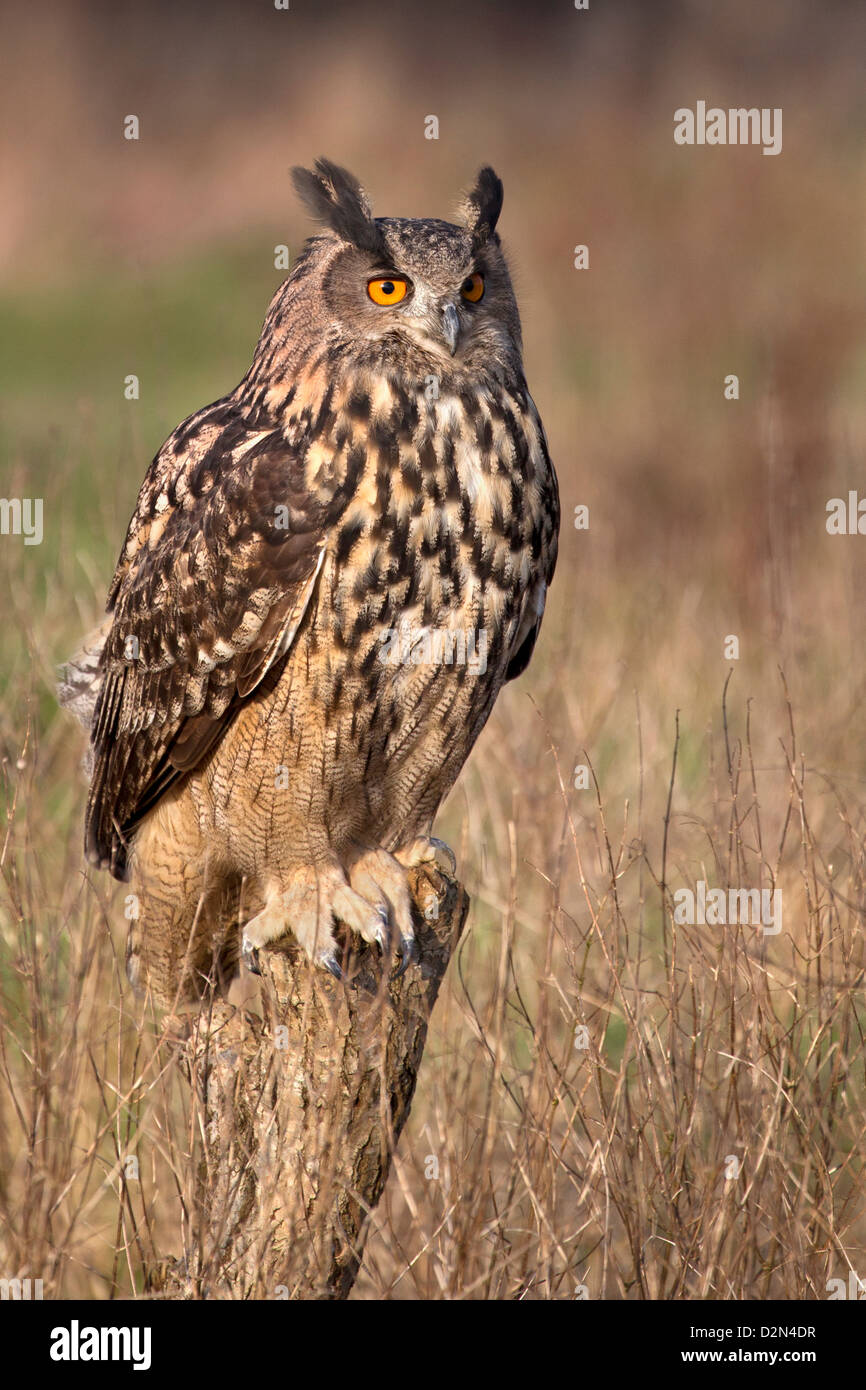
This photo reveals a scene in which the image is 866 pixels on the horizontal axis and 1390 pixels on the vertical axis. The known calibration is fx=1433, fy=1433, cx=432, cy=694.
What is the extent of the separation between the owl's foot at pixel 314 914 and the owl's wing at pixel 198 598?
0.31m

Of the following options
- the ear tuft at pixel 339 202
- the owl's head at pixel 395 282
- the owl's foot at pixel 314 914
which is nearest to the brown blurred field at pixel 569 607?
the owl's foot at pixel 314 914

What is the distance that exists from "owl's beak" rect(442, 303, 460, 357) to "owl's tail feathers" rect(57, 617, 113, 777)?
1.32m

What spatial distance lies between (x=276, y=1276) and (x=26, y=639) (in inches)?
61.4

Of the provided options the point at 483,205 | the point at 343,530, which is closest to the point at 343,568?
the point at 343,530

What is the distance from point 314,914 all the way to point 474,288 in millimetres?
1185

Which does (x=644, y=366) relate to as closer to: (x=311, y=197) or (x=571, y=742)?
(x=571, y=742)

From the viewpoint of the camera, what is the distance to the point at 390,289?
99.7 inches

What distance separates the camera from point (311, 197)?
2.63 metres

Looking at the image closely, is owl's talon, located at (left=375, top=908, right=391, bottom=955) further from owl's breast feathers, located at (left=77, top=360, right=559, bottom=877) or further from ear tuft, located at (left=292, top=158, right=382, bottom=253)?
ear tuft, located at (left=292, top=158, right=382, bottom=253)

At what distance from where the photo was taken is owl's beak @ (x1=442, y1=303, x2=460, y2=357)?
2484mm

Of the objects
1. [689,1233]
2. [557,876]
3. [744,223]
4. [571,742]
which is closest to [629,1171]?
[689,1233]

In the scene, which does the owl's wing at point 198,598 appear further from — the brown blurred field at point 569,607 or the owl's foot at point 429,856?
the owl's foot at point 429,856

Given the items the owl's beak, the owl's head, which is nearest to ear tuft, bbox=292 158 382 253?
the owl's head

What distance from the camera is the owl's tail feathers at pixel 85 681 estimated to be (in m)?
3.49
